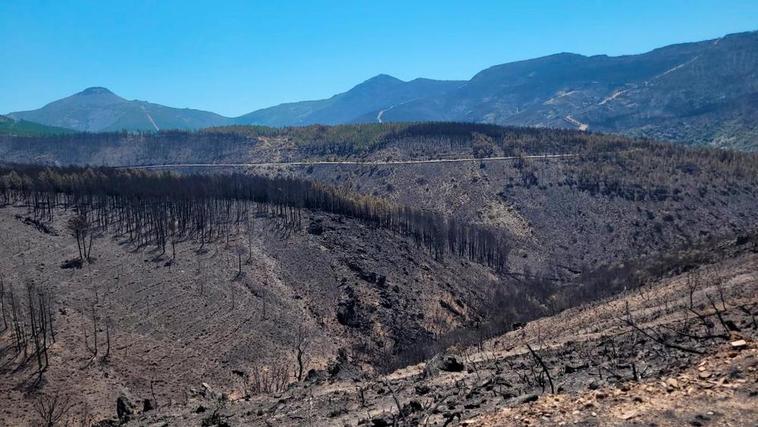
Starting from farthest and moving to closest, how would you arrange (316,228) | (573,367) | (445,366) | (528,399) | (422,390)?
(316,228), (445,366), (422,390), (573,367), (528,399)

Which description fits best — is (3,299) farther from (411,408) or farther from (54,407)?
(411,408)

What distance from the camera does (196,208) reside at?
85.2m

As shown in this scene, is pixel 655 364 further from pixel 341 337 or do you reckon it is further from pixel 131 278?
pixel 131 278

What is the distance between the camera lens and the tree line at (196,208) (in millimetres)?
78125

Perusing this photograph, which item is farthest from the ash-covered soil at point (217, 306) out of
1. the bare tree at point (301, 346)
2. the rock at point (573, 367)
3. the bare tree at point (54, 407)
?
the rock at point (573, 367)

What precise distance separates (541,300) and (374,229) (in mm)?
28612

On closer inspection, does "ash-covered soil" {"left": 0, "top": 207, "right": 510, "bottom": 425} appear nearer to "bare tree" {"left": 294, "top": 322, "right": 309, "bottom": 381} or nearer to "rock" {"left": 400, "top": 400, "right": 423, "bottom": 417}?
"bare tree" {"left": 294, "top": 322, "right": 309, "bottom": 381}

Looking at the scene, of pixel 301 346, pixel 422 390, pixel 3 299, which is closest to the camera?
pixel 422 390

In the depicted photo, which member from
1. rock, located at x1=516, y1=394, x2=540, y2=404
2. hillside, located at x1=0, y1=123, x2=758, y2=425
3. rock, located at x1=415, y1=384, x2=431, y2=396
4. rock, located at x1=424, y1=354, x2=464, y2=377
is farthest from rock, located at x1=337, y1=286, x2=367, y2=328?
rock, located at x1=516, y1=394, x2=540, y2=404

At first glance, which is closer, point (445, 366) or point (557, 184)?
point (445, 366)

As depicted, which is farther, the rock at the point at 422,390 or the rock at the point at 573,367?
the rock at the point at 422,390

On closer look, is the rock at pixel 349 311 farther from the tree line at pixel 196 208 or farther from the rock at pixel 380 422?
the rock at pixel 380 422

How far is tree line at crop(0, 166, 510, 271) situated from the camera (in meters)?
78.1

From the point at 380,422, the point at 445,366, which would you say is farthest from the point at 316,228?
the point at 380,422
